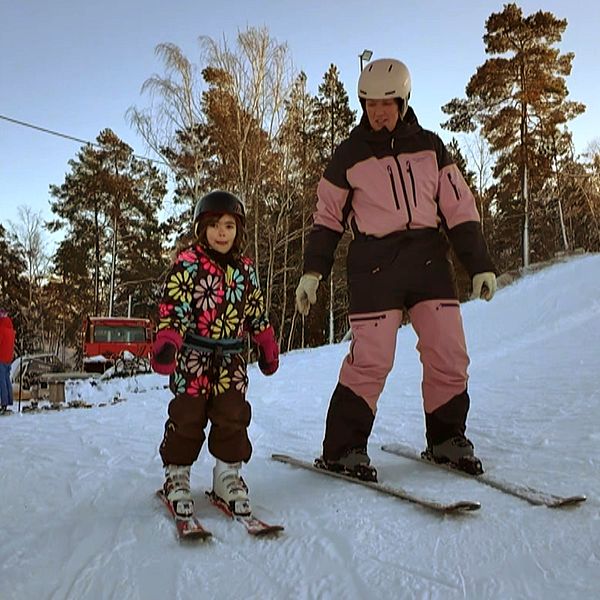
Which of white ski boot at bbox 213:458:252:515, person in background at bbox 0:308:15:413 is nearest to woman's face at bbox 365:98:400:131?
white ski boot at bbox 213:458:252:515

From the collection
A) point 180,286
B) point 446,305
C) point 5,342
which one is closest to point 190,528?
point 180,286

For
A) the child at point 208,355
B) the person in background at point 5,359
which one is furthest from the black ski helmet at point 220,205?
the person in background at point 5,359

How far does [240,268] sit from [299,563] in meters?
1.18

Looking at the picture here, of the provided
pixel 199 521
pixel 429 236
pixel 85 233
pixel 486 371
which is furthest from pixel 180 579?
pixel 85 233

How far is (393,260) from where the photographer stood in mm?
2590

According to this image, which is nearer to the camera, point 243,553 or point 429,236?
point 243,553

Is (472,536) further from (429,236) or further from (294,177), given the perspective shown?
(294,177)

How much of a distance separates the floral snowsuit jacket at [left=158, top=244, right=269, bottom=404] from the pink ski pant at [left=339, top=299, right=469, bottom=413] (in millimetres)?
547

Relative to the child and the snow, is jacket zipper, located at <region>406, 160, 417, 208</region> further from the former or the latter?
the snow

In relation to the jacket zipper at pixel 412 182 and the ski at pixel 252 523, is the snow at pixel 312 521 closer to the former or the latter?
the ski at pixel 252 523

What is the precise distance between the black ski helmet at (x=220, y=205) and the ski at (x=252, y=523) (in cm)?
113

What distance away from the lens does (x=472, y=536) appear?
1.70 m

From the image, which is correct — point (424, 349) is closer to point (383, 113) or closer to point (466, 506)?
point (466, 506)

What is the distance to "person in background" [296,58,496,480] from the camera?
254 cm
